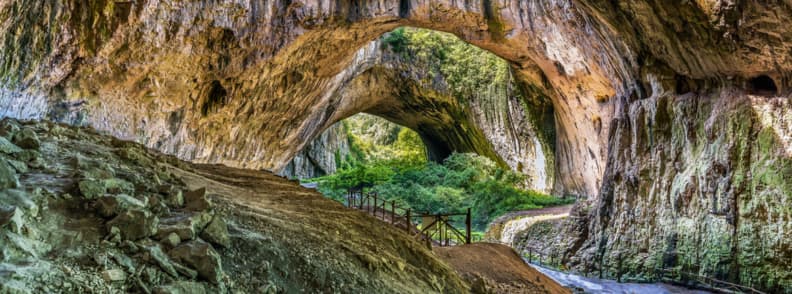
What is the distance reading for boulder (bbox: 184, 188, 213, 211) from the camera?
337 centimetres

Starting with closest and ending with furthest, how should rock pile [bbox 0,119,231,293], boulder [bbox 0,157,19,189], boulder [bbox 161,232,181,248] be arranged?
1. rock pile [bbox 0,119,231,293]
2. boulder [bbox 0,157,19,189]
3. boulder [bbox 161,232,181,248]

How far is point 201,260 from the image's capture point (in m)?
2.49

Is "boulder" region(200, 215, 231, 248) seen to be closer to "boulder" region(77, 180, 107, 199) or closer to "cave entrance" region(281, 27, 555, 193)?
"boulder" region(77, 180, 107, 199)

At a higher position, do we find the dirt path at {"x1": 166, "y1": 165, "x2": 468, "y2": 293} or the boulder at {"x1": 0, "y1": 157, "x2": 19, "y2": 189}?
the boulder at {"x1": 0, "y1": 157, "x2": 19, "y2": 189}

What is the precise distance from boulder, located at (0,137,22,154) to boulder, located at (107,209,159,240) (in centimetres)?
123

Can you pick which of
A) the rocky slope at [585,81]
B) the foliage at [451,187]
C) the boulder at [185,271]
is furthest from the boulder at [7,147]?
the foliage at [451,187]

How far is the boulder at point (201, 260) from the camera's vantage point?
2.47 metres

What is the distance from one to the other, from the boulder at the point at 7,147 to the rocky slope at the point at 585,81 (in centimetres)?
325

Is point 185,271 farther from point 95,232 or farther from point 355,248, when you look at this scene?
point 355,248

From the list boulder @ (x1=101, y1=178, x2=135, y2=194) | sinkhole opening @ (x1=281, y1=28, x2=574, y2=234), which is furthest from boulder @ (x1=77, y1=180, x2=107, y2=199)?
sinkhole opening @ (x1=281, y1=28, x2=574, y2=234)

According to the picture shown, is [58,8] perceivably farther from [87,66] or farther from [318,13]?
[318,13]

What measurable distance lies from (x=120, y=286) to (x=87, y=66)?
24.5ft

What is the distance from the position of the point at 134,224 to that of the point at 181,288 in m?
0.52

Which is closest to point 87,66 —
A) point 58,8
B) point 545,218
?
point 58,8
